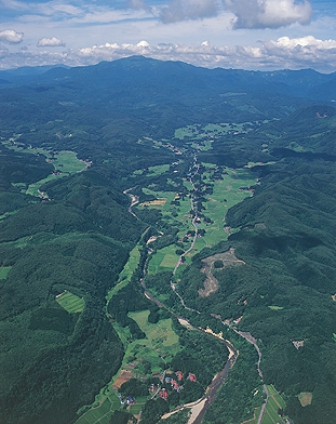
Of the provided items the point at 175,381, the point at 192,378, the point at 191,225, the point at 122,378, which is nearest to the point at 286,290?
the point at 192,378

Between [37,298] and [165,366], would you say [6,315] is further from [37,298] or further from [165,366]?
[165,366]

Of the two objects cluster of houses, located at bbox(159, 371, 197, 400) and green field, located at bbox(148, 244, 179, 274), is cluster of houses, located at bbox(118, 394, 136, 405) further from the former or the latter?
green field, located at bbox(148, 244, 179, 274)

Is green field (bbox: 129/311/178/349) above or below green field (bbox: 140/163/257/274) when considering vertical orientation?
above

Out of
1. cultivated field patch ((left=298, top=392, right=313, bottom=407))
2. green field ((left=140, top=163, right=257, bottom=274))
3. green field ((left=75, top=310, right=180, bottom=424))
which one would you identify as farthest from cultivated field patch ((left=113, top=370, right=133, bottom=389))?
green field ((left=140, top=163, right=257, bottom=274))

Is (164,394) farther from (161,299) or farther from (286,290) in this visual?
(286,290)

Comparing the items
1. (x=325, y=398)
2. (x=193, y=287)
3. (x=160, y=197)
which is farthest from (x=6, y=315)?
(x=160, y=197)

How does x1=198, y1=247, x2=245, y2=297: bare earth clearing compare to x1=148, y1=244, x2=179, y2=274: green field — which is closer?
x1=198, y1=247, x2=245, y2=297: bare earth clearing

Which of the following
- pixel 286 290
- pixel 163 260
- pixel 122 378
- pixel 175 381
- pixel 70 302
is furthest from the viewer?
pixel 163 260
